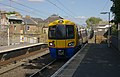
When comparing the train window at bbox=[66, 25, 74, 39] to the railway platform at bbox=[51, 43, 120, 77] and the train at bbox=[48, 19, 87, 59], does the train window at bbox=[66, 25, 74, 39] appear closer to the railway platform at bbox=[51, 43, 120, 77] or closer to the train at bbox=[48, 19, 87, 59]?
the train at bbox=[48, 19, 87, 59]

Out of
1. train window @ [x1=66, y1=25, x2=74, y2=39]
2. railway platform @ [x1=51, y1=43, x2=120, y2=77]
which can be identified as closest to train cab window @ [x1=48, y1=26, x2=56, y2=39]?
train window @ [x1=66, y1=25, x2=74, y2=39]

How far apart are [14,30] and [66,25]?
48469mm

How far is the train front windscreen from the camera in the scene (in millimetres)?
18250

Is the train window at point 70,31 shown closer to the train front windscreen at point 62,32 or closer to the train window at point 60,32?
the train front windscreen at point 62,32

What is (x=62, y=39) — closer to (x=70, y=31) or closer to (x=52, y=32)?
(x=70, y=31)

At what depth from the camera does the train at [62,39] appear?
18062 mm

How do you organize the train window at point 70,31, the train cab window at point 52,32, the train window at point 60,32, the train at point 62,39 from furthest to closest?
the train cab window at point 52,32, the train window at point 70,31, the train window at point 60,32, the train at point 62,39

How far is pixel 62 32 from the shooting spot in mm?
18281

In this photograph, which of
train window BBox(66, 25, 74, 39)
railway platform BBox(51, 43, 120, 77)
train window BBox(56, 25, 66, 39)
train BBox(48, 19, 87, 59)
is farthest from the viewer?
train window BBox(66, 25, 74, 39)

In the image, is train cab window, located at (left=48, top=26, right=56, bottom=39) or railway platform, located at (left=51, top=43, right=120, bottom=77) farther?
train cab window, located at (left=48, top=26, right=56, bottom=39)

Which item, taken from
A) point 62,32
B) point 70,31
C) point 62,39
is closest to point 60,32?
point 62,32

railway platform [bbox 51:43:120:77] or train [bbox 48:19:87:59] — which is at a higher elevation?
train [bbox 48:19:87:59]

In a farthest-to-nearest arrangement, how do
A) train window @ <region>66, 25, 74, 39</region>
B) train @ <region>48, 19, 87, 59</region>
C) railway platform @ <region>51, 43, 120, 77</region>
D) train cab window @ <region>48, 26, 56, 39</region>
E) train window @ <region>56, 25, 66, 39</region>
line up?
train cab window @ <region>48, 26, 56, 39</region> → train window @ <region>66, 25, 74, 39</region> → train window @ <region>56, 25, 66, 39</region> → train @ <region>48, 19, 87, 59</region> → railway platform @ <region>51, 43, 120, 77</region>

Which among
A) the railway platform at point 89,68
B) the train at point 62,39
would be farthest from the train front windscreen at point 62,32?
the railway platform at point 89,68
